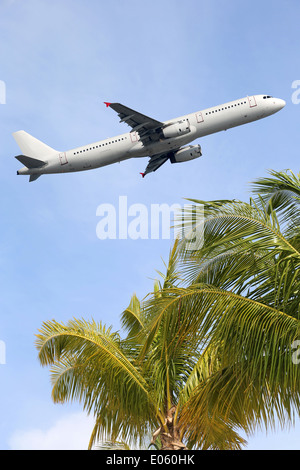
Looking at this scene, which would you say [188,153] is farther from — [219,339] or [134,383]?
[219,339]

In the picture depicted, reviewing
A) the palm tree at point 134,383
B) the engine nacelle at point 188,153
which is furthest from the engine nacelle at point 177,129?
the palm tree at point 134,383

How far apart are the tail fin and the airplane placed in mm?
231

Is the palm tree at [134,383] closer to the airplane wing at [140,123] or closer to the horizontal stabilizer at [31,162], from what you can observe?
the airplane wing at [140,123]

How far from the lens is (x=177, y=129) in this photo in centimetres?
4278

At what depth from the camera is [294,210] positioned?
417 inches

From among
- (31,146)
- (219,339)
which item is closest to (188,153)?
(31,146)

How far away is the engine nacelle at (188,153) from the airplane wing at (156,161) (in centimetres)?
128

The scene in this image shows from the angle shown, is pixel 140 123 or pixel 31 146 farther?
pixel 31 146

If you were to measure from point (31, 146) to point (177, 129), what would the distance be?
56.8 ft

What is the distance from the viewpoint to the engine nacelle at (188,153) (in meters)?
45.2

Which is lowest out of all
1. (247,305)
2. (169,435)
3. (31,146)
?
(169,435)

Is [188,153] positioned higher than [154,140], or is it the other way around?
[154,140]

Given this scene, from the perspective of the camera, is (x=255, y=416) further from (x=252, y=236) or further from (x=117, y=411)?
(x=117, y=411)

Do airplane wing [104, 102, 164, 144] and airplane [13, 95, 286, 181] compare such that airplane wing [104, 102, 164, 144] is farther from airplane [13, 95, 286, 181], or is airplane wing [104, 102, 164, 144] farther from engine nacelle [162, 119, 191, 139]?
engine nacelle [162, 119, 191, 139]
